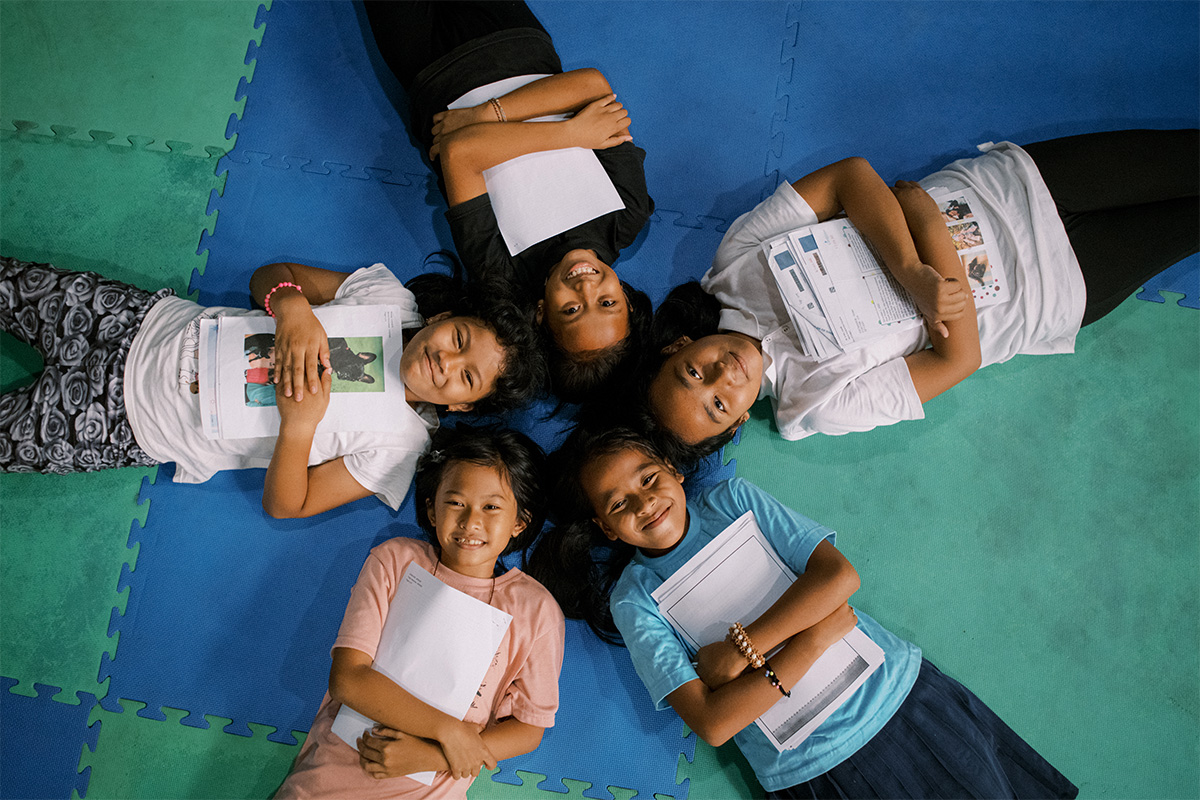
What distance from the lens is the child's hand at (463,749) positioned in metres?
1.81

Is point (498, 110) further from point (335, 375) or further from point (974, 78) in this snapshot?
point (974, 78)

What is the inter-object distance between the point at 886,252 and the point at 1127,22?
146 centimetres

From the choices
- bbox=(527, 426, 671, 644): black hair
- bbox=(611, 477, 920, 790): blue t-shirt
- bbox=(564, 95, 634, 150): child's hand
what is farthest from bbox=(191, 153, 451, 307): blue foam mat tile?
bbox=(611, 477, 920, 790): blue t-shirt

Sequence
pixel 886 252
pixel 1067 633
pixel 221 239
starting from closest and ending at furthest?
pixel 886 252 → pixel 1067 633 → pixel 221 239

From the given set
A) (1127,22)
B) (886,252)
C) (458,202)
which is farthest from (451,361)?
(1127,22)

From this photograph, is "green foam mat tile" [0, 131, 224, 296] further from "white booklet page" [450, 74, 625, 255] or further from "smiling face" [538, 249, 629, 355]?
"smiling face" [538, 249, 629, 355]

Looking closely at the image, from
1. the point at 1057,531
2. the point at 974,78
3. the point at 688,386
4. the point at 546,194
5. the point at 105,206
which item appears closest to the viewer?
the point at 688,386

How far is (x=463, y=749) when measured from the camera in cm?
183

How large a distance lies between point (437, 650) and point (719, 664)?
758mm

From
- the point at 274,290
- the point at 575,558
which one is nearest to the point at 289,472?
the point at 274,290

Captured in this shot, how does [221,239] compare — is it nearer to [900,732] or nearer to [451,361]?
[451,361]

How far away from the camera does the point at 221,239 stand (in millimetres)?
2330

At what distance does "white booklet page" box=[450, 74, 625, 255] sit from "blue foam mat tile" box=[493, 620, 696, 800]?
52.2 inches

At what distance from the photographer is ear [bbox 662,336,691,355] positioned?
205 cm
